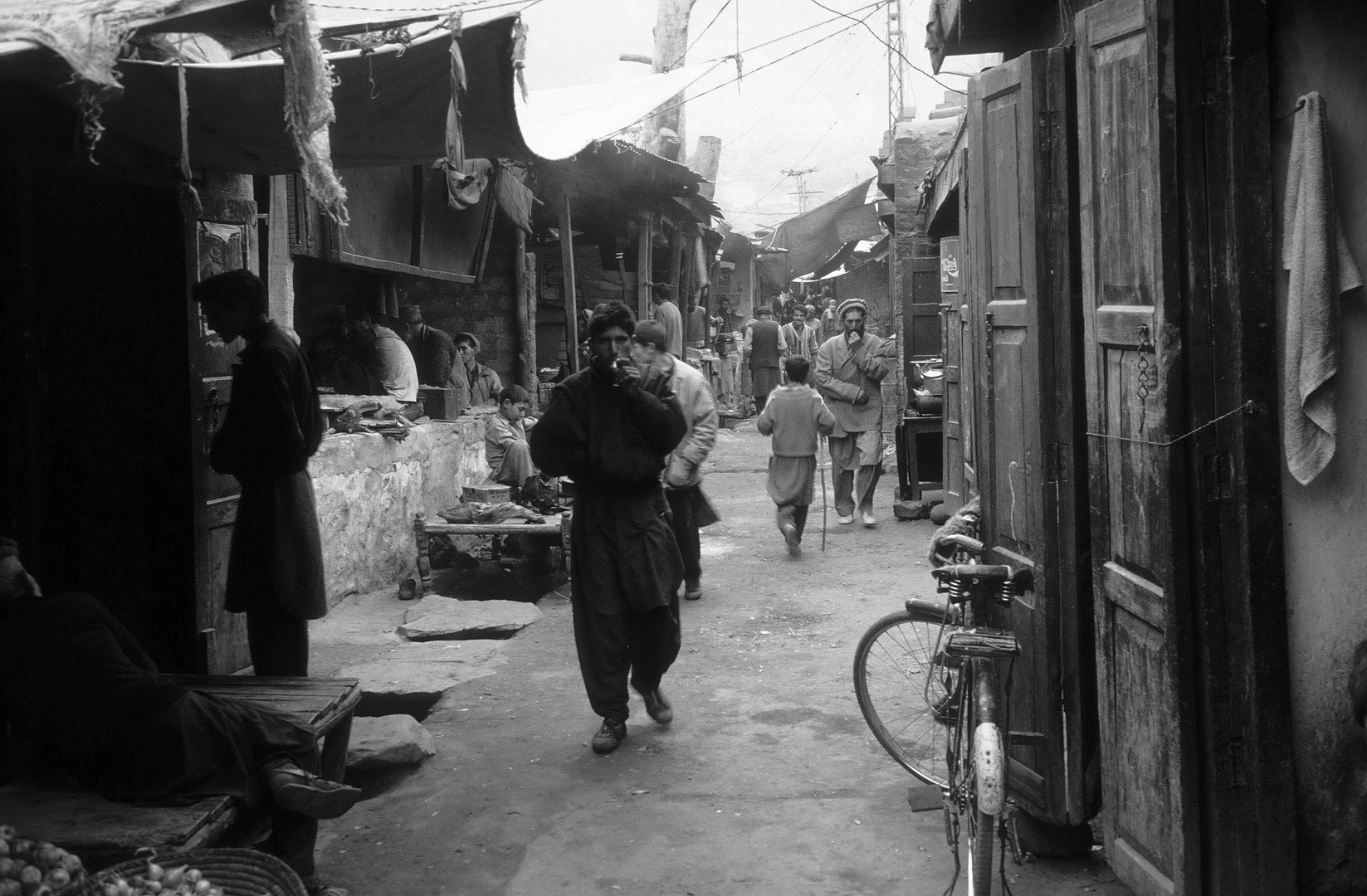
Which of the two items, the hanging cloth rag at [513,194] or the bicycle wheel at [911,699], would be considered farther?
the hanging cloth rag at [513,194]

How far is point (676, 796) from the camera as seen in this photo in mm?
4930

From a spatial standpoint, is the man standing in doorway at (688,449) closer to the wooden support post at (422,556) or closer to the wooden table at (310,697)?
the wooden support post at (422,556)

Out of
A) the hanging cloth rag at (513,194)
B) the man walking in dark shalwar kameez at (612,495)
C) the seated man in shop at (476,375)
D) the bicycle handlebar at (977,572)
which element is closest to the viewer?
the bicycle handlebar at (977,572)

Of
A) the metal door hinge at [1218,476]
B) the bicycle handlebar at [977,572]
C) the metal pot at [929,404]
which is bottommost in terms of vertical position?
the bicycle handlebar at [977,572]

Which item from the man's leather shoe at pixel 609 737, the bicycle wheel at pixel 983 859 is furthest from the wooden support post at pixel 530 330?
the bicycle wheel at pixel 983 859

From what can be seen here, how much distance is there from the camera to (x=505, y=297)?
1462cm

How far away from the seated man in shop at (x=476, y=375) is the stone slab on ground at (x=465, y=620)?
207 inches

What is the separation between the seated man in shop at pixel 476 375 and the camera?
43.8ft

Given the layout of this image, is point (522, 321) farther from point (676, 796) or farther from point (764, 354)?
point (676, 796)

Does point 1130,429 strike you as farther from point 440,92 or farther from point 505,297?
point 505,297

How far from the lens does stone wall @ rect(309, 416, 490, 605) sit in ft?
26.6

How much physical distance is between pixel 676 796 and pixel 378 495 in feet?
15.0

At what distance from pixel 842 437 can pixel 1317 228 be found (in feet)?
26.8

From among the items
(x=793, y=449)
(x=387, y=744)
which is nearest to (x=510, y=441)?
(x=793, y=449)
